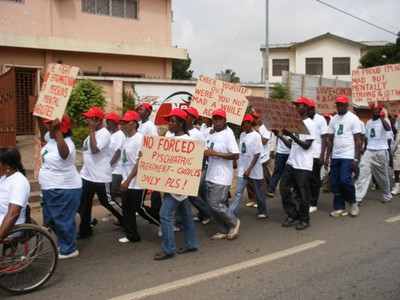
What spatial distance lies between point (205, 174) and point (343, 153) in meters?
2.10

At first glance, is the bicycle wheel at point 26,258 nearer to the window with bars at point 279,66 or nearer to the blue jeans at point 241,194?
the blue jeans at point 241,194

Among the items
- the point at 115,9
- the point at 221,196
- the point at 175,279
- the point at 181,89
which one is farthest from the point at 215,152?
the point at 115,9

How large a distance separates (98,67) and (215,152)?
13224mm

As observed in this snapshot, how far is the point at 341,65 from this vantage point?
4331 cm

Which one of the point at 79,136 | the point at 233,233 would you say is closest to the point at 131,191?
the point at 233,233

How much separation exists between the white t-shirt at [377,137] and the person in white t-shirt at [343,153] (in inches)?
55.4

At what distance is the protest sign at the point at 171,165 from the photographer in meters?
4.77

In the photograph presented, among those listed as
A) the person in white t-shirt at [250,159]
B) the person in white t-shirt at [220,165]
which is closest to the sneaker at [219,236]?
the person in white t-shirt at [220,165]

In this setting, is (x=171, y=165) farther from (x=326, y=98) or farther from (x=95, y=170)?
(x=326, y=98)

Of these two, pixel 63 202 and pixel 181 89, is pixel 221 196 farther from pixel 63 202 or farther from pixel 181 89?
pixel 181 89

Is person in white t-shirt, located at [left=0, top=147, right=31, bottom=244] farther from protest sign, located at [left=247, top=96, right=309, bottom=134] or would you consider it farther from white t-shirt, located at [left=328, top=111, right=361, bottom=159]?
white t-shirt, located at [left=328, top=111, right=361, bottom=159]

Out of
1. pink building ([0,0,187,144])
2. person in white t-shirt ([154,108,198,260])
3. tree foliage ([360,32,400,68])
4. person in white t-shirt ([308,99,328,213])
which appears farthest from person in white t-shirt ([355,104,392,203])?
tree foliage ([360,32,400,68])

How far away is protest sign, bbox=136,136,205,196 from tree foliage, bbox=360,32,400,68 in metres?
26.5

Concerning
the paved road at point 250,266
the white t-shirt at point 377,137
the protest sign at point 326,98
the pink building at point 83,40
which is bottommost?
the paved road at point 250,266
